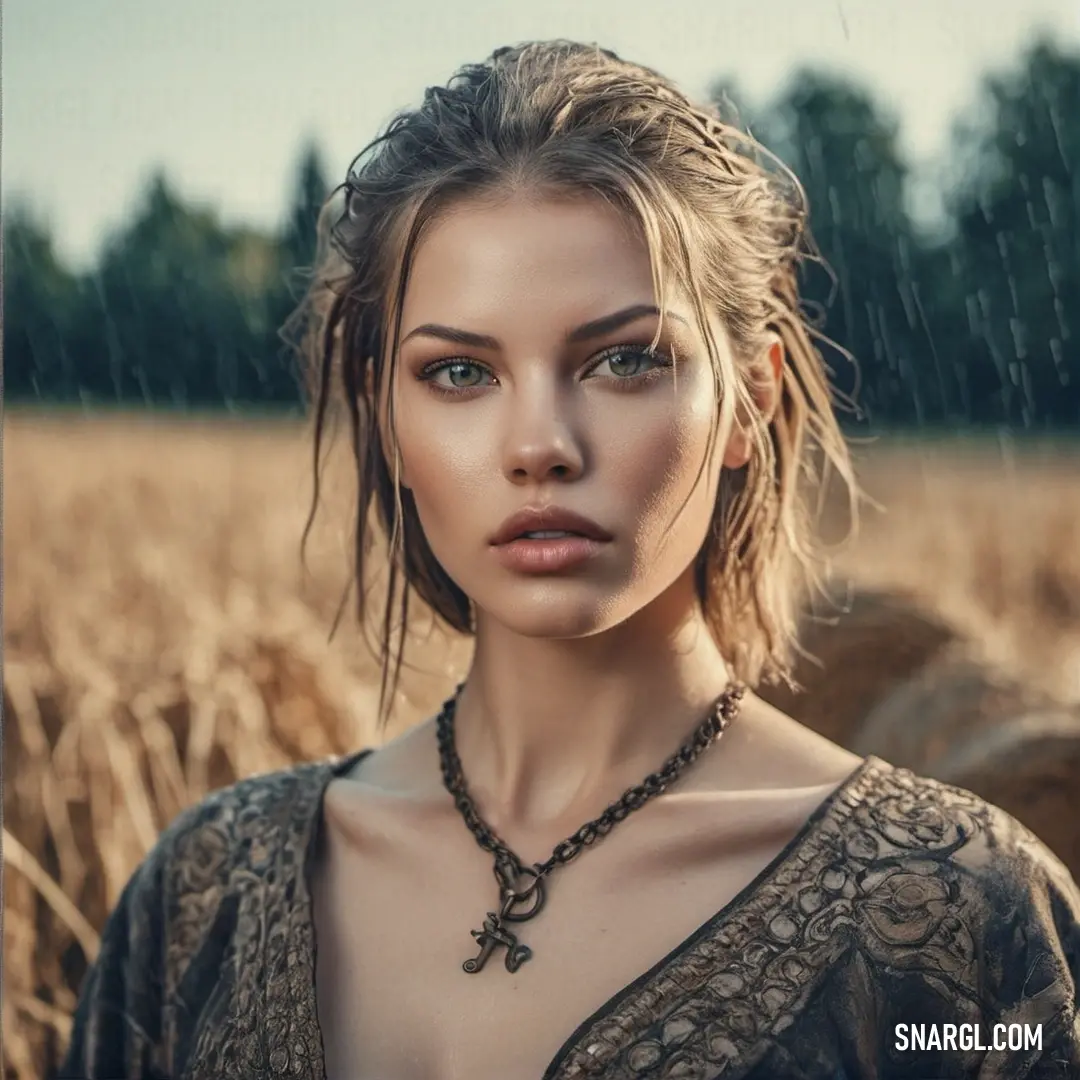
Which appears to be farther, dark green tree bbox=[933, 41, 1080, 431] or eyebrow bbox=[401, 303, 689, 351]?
dark green tree bbox=[933, 41, 1080, 431]

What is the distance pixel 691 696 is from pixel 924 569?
135cm

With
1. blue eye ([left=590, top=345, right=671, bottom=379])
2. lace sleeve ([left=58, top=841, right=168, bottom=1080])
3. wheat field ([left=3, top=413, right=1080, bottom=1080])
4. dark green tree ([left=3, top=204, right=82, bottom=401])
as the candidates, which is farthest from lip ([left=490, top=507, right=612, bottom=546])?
dark green tree ([left=3, top=204, right=82, bottom=401])

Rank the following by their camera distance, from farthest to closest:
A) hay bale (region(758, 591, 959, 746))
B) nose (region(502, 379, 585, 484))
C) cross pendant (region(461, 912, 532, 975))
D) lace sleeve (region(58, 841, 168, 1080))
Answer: hay bale (region(758, 591, 959, 746)) < lace sleeve (region(58, 841, 168, 1080)) < cross pendant (region(461, 912, 532, 975)) < nose (region(502, 379, 585, 484))

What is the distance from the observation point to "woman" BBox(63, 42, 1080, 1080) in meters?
1.23

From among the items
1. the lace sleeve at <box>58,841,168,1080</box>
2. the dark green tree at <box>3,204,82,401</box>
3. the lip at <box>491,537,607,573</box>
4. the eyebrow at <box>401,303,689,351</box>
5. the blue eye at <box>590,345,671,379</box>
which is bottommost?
the lace sleeve at <box>58,841,168,1080</box>

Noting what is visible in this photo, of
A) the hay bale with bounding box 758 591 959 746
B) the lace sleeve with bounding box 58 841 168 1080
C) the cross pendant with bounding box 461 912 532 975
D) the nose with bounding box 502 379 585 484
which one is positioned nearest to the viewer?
the nose with bounding box 502 379 585 484

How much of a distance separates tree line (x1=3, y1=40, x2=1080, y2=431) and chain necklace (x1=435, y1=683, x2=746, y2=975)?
1.54 ft

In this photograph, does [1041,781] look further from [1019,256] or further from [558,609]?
[558,609]

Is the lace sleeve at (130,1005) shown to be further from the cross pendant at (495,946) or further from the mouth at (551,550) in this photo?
the mouth at (551,550)

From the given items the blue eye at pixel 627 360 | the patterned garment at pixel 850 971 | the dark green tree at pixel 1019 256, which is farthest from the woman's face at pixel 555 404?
the dark green tree at pixel 1019 256

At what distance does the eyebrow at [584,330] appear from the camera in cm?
120

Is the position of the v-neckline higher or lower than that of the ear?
lower

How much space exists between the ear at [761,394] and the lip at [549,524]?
196mm

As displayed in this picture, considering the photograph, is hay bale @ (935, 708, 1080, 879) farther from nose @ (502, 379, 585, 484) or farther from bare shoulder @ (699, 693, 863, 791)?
nose @ (502, 379, 585, 484)
